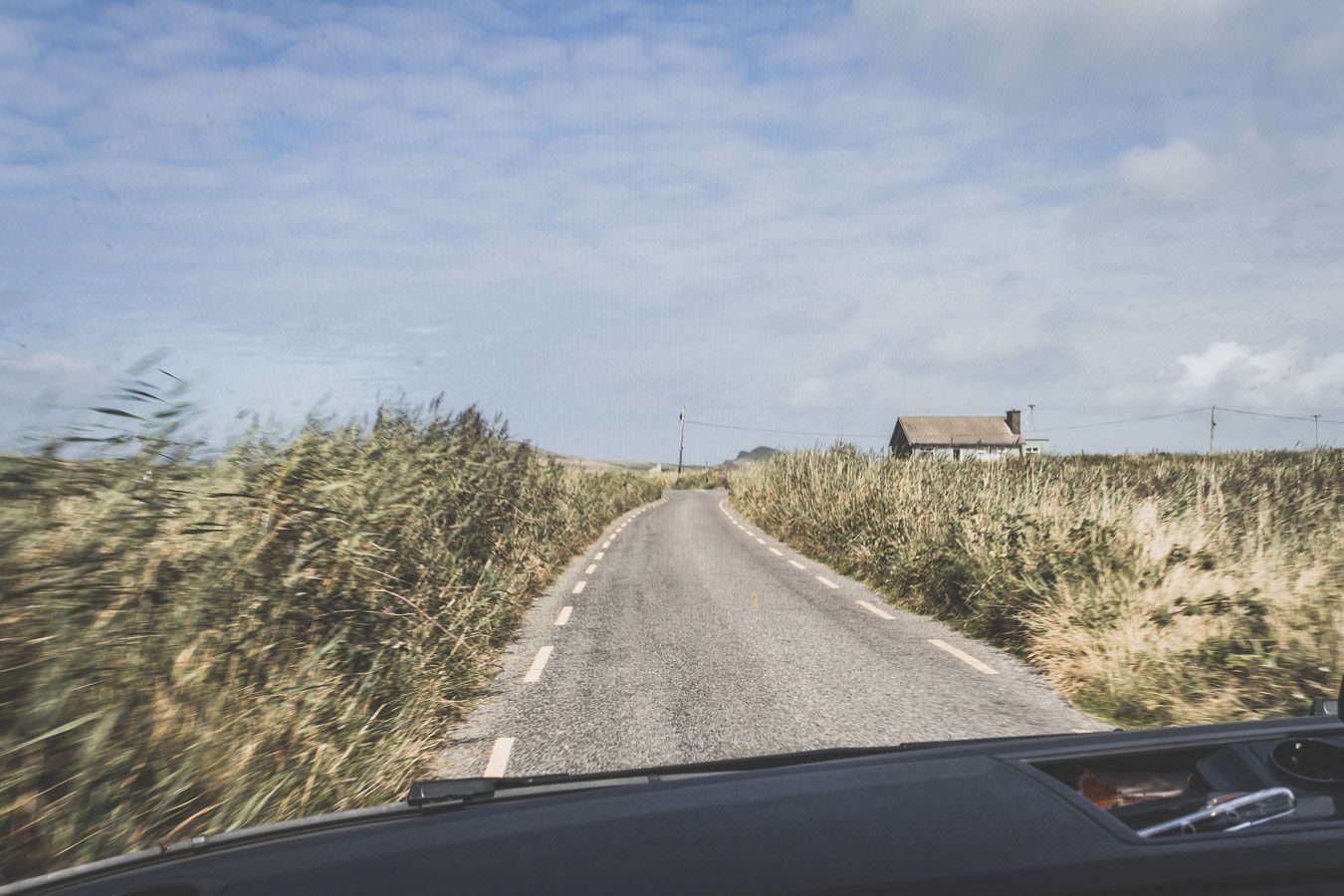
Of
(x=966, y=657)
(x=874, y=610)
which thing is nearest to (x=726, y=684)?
(x=966, y=657)

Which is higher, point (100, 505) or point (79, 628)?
point (100, 505)

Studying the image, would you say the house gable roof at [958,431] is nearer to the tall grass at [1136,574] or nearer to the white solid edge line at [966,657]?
the tall grass at [1136,574]

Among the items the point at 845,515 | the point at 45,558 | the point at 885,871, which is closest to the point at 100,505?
the point at 45,558

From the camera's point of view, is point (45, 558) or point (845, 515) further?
point (845, 515)

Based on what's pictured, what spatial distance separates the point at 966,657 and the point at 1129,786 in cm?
634

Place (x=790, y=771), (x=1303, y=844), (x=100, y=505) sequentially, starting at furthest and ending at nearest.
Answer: (x=100, y=505) < (x=790, y=771) < (x=1303, y=844)

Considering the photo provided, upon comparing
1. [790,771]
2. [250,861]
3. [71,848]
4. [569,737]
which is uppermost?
[790,771]

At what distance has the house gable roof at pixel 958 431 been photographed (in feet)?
254

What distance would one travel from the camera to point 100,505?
3523 mm

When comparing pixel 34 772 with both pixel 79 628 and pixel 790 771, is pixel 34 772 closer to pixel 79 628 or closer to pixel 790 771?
pixel 79 628

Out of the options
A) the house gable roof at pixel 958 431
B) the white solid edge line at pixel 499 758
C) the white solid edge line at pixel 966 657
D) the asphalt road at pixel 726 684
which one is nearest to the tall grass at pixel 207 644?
the white solid edge line at pixel 499 758

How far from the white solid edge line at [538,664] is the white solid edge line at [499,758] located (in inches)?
61.2

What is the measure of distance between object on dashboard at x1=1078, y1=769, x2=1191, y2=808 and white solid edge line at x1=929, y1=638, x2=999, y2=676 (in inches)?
223

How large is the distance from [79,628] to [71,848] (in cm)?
84
